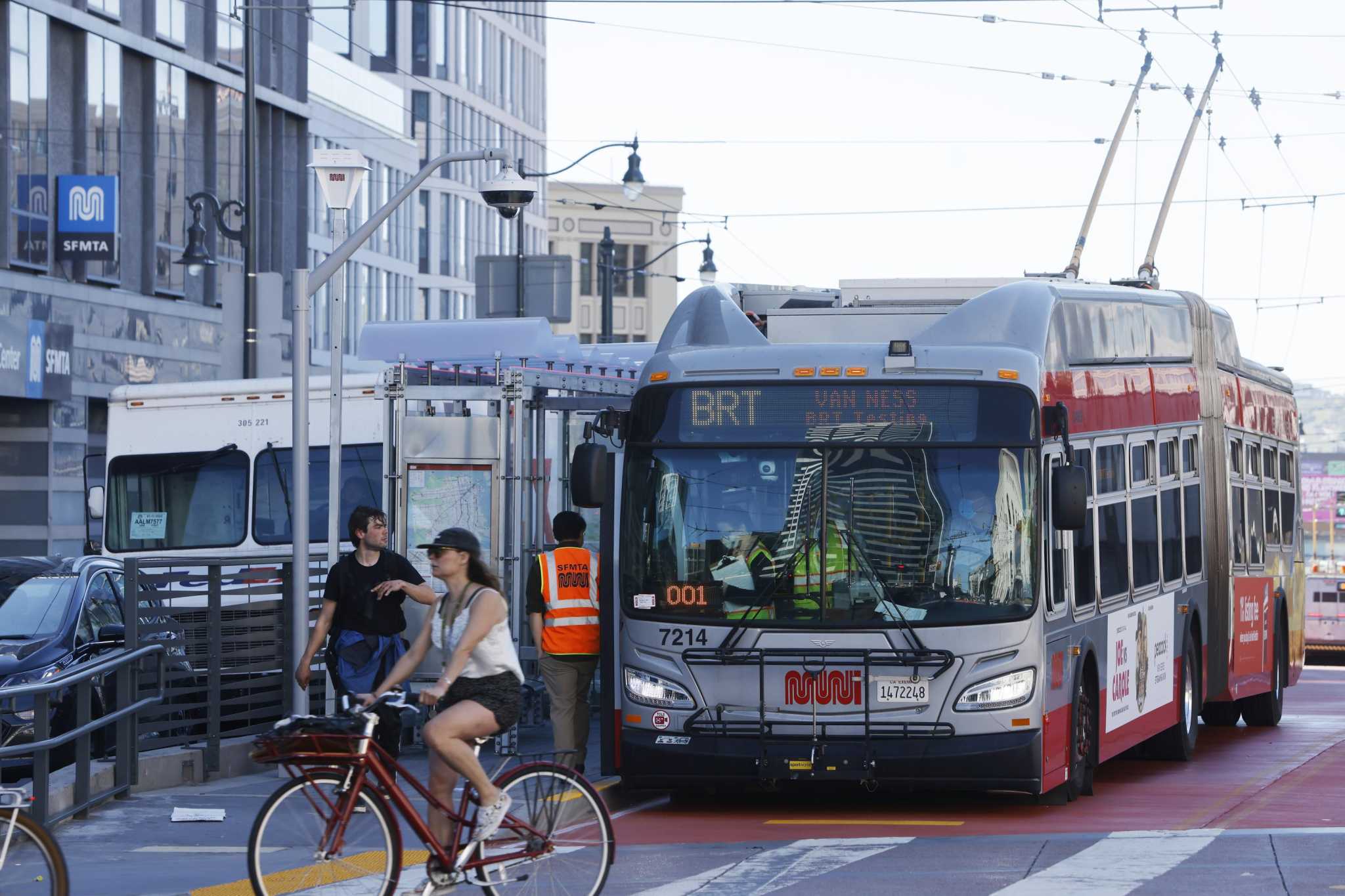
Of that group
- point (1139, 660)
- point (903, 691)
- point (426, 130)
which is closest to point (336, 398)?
point (903, 691)

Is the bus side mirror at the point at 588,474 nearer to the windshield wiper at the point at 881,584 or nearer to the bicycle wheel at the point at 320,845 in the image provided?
the windshield wiper at the point at 881,584

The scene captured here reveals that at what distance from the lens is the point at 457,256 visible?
3034 inches

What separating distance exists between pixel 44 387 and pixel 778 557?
879 inches

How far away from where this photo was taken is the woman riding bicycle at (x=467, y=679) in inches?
351

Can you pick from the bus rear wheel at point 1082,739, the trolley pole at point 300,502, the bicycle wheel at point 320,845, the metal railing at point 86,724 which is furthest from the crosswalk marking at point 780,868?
the trolley pole at point 300,502

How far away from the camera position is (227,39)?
39.5 metres

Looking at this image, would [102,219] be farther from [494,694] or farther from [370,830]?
[370,830]

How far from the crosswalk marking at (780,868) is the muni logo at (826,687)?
2.75ft

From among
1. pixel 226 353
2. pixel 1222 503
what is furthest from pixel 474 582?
pixel 226 353

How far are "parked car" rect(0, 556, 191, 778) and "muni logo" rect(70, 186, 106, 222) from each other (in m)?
17.4

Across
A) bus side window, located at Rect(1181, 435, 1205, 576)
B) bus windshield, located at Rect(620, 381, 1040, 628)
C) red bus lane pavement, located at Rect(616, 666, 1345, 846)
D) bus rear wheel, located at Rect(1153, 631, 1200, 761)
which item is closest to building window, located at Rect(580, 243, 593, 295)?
bus side window, located at Rect(1181, 435, 1205, 576)

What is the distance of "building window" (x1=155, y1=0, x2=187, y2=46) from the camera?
120ft

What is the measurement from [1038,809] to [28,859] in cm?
696

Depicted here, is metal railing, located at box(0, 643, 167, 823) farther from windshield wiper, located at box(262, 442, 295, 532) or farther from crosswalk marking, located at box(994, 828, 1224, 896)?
windshield wiper, located at box(262, 442, 295, 532)
